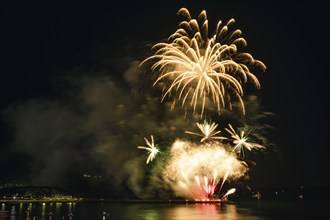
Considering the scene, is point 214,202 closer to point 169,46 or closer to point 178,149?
point 178,149

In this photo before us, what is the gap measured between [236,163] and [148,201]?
244 feet

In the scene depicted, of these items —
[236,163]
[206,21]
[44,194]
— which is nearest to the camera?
[206,21]

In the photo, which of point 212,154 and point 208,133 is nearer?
point 208,133

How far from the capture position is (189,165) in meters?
60.6

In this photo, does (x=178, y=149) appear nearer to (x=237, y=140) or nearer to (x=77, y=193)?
(x=237, y=140)

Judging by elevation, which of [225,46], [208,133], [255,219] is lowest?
[255,219]

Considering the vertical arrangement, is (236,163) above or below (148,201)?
above

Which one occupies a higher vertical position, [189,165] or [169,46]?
[169,46]

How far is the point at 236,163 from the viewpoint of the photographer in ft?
193

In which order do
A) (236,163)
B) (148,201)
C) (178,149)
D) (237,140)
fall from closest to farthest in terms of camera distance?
(237,140) → (236,163) → (178,149) → (148,201)

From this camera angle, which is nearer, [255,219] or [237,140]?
[237,140]

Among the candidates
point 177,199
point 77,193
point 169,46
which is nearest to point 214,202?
point 177,199

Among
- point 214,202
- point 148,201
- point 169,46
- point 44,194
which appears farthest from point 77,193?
point 169,46

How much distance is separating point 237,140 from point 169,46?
1951 centimetres
